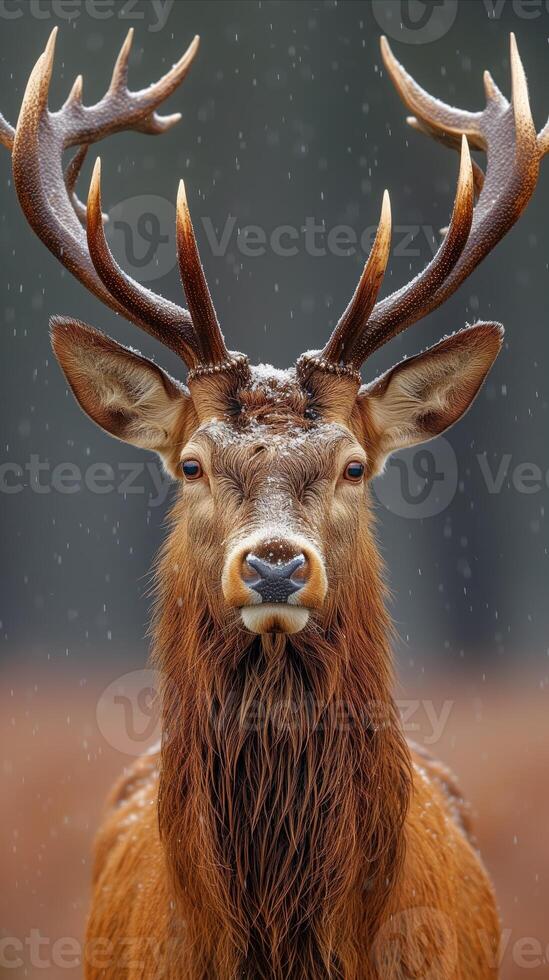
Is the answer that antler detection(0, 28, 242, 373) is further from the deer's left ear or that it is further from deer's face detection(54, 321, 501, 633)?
the deer's left ear

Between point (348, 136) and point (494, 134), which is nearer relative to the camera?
point (494, 134)

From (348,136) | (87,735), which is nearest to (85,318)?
(348,136)

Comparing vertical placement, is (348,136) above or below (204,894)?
above

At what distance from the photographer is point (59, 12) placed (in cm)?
1046

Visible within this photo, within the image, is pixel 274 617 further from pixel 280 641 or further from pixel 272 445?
pixel 272 445

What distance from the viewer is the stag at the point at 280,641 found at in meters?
2.79

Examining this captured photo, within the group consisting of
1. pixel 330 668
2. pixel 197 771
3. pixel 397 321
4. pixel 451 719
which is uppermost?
pixel 397 321

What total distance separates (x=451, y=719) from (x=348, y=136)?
6.13m

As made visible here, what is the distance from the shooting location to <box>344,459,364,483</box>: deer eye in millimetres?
2986

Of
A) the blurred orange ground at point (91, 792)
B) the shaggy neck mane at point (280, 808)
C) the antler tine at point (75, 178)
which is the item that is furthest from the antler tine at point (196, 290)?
the blurred orange ground at point (91, 792)

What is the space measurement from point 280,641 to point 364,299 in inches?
40.8

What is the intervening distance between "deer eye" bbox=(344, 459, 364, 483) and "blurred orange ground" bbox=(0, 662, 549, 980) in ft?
13.3

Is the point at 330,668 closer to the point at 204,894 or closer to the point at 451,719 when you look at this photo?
the point at 204,894

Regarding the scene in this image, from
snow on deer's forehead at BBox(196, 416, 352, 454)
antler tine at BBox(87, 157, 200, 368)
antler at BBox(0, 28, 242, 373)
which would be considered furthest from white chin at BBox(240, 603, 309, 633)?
antler tine at BBox(87, 157, 200, 368)
